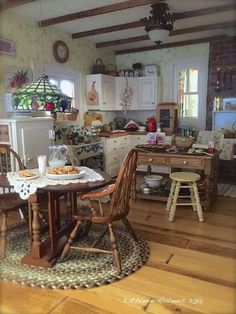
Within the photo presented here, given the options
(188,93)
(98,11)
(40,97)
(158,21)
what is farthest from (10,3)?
(188,93)

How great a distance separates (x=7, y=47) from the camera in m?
3.51

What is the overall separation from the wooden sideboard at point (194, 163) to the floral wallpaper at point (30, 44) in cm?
202

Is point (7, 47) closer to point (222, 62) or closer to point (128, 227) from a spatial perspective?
point (128, 227)

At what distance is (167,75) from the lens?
5.45 meters

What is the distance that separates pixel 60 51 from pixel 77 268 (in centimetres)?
345

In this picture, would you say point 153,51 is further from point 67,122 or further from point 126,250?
point 126,250

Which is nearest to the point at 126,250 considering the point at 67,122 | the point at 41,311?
the point at 41,311

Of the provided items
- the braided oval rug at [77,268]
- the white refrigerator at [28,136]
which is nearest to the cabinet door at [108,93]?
the white refrigerator at [28,136]

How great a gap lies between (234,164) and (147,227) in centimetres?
271

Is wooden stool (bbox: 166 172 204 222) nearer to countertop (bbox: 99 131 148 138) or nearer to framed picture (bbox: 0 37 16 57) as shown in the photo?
countertop (bbox: 99 131 148 138)

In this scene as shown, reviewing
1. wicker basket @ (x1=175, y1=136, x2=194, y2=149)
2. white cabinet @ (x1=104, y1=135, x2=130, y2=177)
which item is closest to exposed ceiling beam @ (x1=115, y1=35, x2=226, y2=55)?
white cabinet @ (x1=104, y1=135, x2=130, y2=177)

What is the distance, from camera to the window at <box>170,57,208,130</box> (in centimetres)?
516

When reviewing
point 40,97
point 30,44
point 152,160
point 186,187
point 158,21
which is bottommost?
point 186,187

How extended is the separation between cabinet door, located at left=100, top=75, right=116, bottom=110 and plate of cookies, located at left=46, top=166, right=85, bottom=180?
290 centimetres
